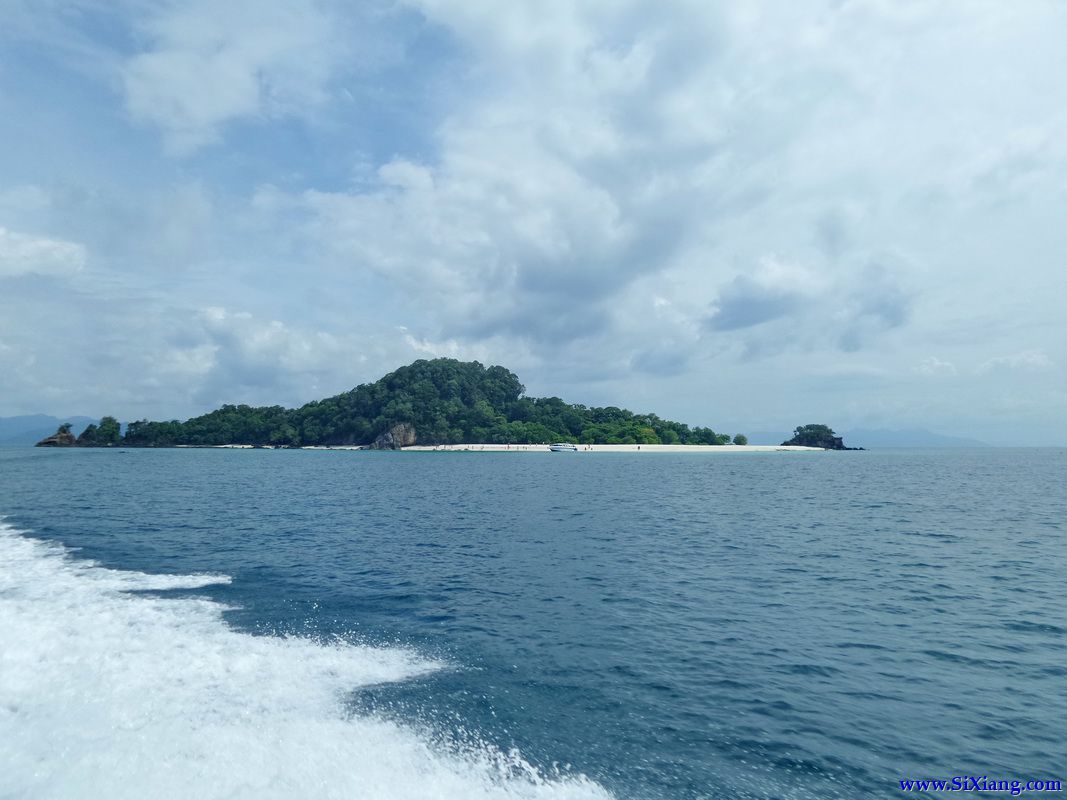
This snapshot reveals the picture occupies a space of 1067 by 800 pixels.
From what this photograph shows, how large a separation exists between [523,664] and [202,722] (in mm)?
8315

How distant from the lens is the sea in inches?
461

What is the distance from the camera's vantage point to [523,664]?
17.5 metres

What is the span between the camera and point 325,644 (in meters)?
18.8

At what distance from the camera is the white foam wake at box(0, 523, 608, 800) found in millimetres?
10805

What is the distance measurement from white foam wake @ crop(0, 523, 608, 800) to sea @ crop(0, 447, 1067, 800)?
0.07 m

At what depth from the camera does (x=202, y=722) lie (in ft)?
42.8

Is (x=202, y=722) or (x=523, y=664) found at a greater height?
(x=202, y=722)

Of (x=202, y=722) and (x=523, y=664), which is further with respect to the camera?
(x=523, y=664)

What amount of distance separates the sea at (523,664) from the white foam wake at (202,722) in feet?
0.24

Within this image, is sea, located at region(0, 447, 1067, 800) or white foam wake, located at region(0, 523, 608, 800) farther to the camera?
sea, located at region(0, 447, 1067, 800)

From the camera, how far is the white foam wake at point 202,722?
10805 mm

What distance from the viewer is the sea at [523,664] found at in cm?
1171

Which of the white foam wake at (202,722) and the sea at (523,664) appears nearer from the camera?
the white foam wake at (202,722)

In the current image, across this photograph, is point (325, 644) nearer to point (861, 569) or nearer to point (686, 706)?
point (686, 706)
